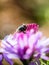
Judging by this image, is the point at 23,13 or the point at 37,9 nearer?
the point at 37,9

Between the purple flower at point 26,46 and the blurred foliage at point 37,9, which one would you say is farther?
the blurred foliage at point 37,9

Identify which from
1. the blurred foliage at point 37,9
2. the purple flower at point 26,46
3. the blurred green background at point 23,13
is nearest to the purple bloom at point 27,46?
the purple flower at point 26,46

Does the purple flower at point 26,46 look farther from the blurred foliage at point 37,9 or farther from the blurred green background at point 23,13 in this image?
the blurred foliage at point 37,9

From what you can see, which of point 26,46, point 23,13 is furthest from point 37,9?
point 26,46

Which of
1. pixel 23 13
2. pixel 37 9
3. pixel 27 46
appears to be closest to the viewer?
pixel 27 46

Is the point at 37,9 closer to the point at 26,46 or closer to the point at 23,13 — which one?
the point at 23,13

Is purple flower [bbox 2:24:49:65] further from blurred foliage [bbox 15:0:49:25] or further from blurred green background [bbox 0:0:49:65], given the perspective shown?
blurred foliage [bbox 15:0:49:25]

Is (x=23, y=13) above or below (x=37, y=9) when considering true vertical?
above

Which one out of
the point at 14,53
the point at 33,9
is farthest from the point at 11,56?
the point at 33,9
